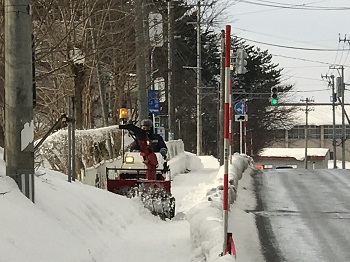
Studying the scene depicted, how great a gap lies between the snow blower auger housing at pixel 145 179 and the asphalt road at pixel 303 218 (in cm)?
175

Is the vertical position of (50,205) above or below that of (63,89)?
below

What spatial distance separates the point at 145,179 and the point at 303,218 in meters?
3.12

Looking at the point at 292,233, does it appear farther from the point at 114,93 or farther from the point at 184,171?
the point at 184,171

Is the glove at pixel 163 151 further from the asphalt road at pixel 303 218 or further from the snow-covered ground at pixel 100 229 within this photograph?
the asphalt road at pixel 303 218

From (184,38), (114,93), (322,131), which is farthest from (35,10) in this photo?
(322,131)

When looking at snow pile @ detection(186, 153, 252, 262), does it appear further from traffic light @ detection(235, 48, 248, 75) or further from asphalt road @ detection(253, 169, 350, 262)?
traffic light @ detection(235, 48, 248, 75)

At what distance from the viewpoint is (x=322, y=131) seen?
10094 centimetres

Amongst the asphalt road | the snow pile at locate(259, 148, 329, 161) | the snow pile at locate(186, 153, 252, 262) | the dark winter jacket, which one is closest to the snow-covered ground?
the snow pile at locate(186, 153, 252, 262)

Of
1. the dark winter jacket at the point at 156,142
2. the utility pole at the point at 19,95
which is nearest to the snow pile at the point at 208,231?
the utility pole at the point at 19,95

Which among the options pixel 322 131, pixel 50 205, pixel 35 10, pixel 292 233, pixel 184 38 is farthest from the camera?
pixel 322 131

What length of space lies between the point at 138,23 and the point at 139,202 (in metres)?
9.10

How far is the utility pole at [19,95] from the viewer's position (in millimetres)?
8516

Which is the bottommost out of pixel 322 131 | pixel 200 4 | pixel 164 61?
pixel 322 131

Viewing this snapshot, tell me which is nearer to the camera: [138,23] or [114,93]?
[138,23]
